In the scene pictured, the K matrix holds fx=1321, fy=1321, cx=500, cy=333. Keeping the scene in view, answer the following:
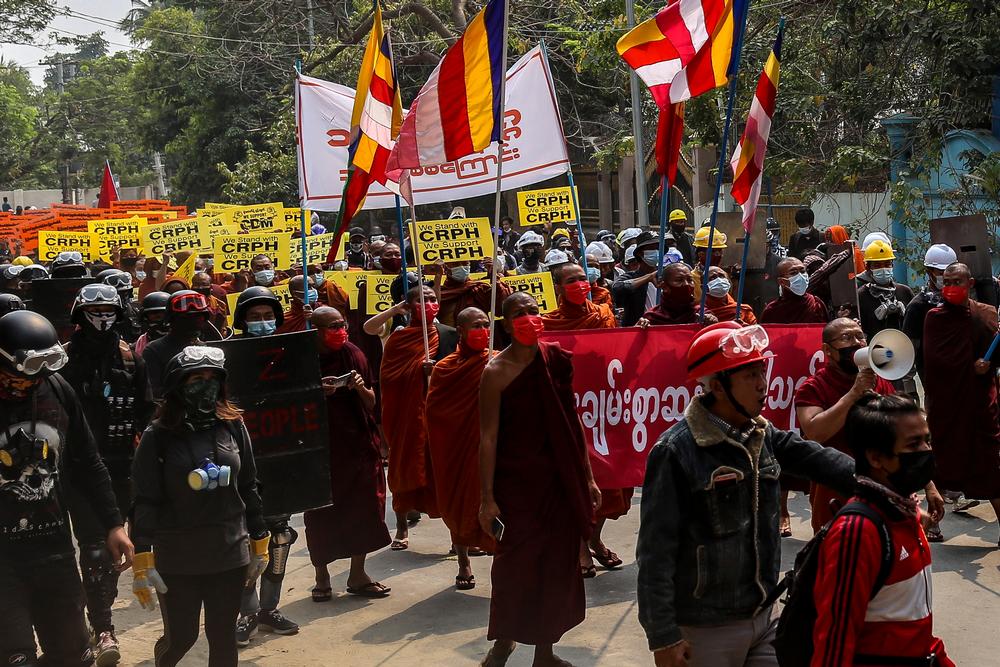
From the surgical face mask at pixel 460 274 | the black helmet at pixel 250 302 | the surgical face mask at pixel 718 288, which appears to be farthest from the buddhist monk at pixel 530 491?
the surgical face mask at pixel 460 274

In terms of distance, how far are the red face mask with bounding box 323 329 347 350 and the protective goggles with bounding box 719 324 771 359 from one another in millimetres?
4127

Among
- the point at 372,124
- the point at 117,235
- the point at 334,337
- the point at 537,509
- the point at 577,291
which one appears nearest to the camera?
the point at 537,509

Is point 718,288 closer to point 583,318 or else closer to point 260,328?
point 583,318

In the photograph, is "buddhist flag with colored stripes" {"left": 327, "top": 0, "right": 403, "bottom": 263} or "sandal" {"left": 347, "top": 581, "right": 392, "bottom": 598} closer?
"sandal" {"left": 347, "top": 581, "right": 392, "bottom": 598}

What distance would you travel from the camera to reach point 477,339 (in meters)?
7.32

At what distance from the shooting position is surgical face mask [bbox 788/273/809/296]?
9750 millimetres

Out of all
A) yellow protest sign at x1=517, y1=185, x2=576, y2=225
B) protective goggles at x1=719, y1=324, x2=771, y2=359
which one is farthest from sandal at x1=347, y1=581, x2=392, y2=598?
yellow protest sign at x1=517, y1=185, x2=576, y2=225

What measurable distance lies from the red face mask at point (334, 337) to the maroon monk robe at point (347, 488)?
2.2 inches

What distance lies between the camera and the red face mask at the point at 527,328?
607 centimetres

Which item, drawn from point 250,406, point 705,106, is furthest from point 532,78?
point 705,106

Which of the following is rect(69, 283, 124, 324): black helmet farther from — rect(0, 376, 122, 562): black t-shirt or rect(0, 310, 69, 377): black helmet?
rect(0, 310, 69, 377): black helmet

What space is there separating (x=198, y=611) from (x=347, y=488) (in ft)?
8.31

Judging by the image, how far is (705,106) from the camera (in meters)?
18.6

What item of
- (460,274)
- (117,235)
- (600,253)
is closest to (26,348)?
(460,274)
